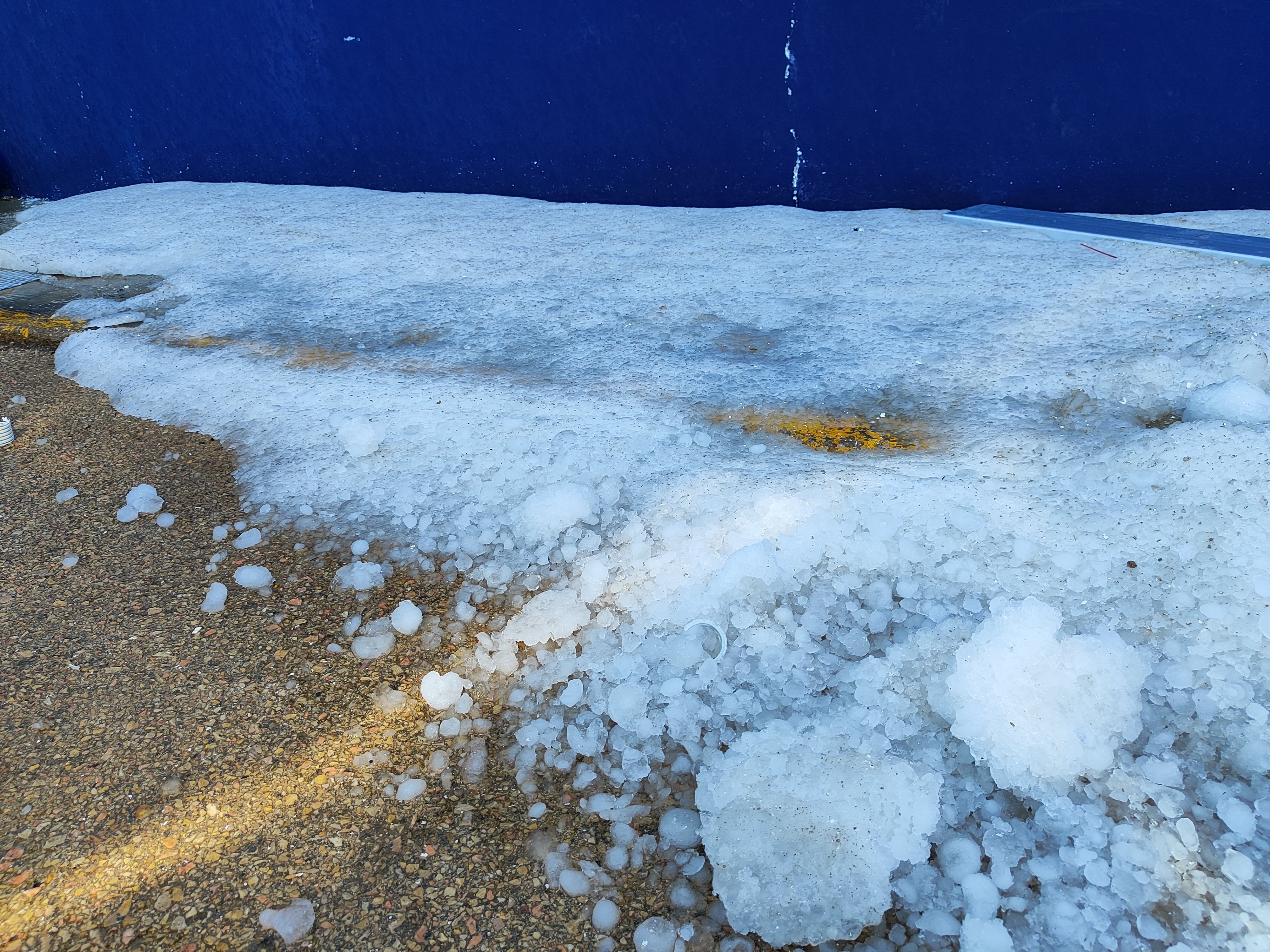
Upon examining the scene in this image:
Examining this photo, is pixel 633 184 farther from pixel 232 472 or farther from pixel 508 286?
pixel 232 472

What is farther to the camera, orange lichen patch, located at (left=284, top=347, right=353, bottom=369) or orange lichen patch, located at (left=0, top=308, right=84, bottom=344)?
orange lichen patch, located at (left=0, top=308, right=84, bottom=344)

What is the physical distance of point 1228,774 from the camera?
1.17 meters

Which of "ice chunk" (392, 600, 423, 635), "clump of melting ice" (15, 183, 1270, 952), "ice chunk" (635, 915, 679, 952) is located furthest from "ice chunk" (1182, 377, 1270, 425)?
"ice chunk" (392, 600, 423, 635)

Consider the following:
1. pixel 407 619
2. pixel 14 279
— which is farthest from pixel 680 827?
pixel 14 279

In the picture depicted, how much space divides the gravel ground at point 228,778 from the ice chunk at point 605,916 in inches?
A: 0.6

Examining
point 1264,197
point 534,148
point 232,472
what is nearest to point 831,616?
point 232,472

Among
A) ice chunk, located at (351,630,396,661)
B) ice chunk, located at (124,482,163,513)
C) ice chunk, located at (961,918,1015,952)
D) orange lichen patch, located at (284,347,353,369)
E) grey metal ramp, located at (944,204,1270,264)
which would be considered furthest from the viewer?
grey metal ramp, located at (944,204,1270,264)

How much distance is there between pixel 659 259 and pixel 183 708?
2.14 meters

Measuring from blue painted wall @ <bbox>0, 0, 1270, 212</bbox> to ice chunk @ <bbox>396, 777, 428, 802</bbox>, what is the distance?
2.89 meters

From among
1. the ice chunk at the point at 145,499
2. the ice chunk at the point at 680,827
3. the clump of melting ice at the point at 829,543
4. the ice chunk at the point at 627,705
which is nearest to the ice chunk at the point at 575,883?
the clump of melting ice at the point at 829,543

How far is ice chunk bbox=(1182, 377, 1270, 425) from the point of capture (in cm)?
175

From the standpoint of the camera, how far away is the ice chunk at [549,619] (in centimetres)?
149

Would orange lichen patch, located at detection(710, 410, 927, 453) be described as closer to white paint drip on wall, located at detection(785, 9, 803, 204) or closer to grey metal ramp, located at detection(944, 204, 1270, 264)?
grey metal ramp, located at detection(944, 204, 1270, 264)

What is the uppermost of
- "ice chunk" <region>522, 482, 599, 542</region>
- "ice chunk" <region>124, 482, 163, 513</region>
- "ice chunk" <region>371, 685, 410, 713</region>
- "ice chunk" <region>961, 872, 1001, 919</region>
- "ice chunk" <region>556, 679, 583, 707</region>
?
"ice chunk" <region>522, 482, 599, 542</region>
